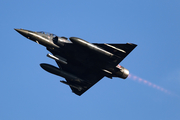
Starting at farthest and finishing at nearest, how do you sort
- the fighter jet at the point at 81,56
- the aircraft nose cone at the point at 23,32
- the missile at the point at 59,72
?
the missile at the point at 59,72 < the aircraft nose cone at the point at 23,32 < the fighter jet at the point at 81,56

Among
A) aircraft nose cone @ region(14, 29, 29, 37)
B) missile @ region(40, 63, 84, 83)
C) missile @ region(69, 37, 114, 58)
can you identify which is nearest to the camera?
missile @ region(69, 37, 114, 58)

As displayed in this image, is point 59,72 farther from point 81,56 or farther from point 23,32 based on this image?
point 23,32

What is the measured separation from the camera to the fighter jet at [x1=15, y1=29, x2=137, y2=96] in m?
33.6

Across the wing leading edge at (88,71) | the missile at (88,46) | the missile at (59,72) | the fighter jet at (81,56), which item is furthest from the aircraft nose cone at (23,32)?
the missile at (88,46)

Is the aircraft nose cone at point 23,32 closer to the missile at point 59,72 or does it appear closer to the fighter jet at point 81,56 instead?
the fighter jet at point 81,56

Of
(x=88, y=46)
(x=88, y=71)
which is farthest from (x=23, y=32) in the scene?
(x=88, y=71)

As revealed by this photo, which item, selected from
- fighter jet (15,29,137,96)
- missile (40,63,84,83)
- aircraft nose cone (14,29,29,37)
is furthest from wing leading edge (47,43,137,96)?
aircraft nose cone (14,29,29,37)

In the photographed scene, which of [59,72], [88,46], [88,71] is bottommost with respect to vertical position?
[59,72]

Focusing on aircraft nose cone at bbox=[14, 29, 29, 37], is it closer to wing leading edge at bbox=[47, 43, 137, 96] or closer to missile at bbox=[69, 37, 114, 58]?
wing leading edge at bbox=[47, 43, 137, 96]

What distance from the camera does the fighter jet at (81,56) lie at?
3359cm

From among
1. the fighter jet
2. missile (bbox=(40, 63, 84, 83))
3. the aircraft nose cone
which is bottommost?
missile (bbox=(40, 63, 84, 83))

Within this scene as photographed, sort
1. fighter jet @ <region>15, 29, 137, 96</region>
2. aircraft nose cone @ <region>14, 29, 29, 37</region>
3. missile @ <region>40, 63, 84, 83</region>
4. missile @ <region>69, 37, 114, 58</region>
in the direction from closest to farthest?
missile @ <region>69, 37, 114, 58</region>
fighter jet @ <region>15, 29, 137, 96</region>
aircraft nose cone @ <region>14, 29, 29, 37</region>
missile @ <region>40, 63, 84, 83</region>

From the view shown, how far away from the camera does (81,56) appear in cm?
3516

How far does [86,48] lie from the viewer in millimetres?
32750
